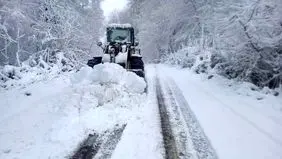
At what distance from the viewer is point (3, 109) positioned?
9219 millimetres

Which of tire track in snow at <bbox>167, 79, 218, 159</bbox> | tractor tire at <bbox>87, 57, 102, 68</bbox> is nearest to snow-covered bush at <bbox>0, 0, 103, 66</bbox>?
tractor tire at <bbox>87, 57, 102, 68</bbox>

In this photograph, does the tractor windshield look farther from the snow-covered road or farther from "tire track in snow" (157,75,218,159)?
"tire track in snow" (157,75,218,159)

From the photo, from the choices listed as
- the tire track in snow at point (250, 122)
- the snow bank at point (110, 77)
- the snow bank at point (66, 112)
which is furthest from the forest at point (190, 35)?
the snow bank at point (66, 112)

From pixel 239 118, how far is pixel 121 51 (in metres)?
7.24

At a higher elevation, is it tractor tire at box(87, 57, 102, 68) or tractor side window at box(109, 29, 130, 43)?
tractor side window at box(109, 29, 130, 43)

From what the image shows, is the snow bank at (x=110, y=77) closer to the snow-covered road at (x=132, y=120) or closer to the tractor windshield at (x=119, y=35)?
the snow-covered road at (x=132, y=120)

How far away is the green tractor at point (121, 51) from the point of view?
13.7 metres

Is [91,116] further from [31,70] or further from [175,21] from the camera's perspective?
[175,21]

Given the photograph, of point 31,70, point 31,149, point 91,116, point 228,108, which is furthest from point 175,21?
point 31,149

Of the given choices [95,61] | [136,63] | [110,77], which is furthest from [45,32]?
[110,77]

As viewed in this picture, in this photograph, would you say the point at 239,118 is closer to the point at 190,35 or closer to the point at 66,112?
the point at 66,112

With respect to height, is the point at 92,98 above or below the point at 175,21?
below

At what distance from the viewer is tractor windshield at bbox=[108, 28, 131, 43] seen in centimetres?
1556

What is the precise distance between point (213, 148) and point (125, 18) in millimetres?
55657
